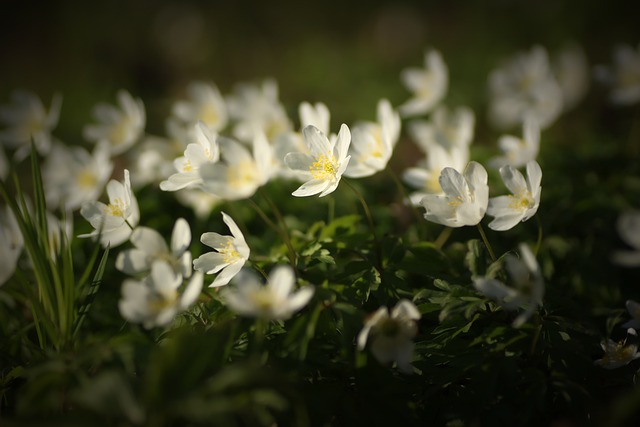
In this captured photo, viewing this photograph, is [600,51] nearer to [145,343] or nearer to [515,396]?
[515,396]

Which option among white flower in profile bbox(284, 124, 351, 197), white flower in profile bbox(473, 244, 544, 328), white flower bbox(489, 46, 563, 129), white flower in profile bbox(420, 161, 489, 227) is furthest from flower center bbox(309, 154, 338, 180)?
white flower bbox(489, 46, 563, 129)

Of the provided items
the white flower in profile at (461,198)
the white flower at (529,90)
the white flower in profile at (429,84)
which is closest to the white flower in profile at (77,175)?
the white flower in profile at (461,198)

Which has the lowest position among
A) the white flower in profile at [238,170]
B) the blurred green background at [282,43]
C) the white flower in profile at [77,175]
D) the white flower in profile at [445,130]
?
the blurred green background at [282,43]

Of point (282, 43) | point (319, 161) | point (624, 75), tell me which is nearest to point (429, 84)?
point (624, 75)

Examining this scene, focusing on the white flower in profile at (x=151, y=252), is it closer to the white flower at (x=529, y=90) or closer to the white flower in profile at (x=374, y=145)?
the white flower in profile at (x=374, y=145)

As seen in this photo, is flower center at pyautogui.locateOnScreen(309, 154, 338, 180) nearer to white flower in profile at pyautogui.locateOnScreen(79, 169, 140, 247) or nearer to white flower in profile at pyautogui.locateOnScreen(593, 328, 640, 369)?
Answer: white flower in profile at pyautogui.locateOnScreen(79, 169, 140, 247)

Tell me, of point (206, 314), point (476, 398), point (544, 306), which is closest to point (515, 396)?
point (476, 398)
